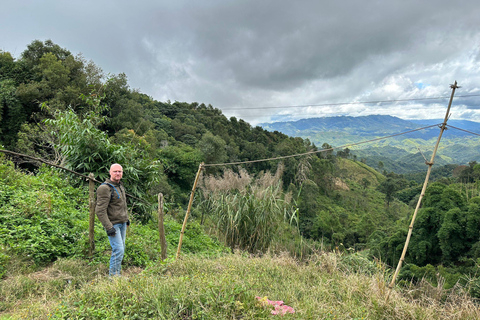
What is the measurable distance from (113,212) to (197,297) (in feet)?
5.34

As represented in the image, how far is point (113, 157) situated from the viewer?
4777 mm

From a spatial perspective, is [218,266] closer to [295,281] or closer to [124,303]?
[295,281]

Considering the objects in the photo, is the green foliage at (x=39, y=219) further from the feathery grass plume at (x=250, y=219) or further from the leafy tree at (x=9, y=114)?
the leafy tree at (x=9, y=114)

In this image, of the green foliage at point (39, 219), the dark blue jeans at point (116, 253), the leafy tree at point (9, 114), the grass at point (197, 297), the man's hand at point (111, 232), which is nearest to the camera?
the grass at point (197, 297)

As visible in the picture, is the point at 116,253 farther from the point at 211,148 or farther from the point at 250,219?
the point at 211,148

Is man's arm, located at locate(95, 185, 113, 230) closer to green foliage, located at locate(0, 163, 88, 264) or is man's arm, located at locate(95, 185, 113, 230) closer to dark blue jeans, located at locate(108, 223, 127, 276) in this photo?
dark blue jeans, located at locate(108, 223, 127, 276)

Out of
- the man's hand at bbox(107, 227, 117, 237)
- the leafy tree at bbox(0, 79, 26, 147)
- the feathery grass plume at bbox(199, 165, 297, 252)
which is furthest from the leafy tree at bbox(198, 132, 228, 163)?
the man's hand at bbox(107, 227, 117, 237)

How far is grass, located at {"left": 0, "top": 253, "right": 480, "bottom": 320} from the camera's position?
208cm

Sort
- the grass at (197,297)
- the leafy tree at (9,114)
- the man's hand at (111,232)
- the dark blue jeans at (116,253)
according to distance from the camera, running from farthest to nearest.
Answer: the leafy tree at (9,114)
the dark blue jeans at (116,253)
the man's hand at (111,232)
the grass at (197,297)

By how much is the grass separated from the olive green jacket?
0.68m

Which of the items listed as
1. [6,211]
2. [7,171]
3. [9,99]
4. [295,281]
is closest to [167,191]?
[9,99]

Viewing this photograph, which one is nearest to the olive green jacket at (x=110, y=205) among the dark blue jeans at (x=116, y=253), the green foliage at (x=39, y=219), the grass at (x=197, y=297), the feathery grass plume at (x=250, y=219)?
the dark blue jeans at (x=116, y=253)

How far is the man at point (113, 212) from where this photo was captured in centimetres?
295

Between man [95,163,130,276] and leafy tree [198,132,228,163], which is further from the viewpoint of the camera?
leafy tree [198,132,228,163]
